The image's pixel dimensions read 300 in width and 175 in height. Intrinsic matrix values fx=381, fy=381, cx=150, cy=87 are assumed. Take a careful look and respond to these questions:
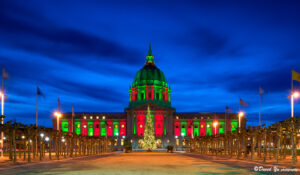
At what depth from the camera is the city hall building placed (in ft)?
584

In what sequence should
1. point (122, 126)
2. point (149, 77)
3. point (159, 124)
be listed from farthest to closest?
1. point (149, 77)
2. point (122, 126)
3. point (159, 124)

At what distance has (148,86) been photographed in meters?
191

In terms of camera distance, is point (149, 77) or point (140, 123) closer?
point (140, 123)

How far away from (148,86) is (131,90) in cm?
1174

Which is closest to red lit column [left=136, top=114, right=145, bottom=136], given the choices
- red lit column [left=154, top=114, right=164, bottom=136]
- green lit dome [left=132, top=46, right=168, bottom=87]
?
red lit column [left=154, top=114, right=164, bottom=136]

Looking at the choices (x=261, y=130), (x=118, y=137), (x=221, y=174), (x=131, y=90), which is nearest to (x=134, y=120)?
(x=118, y=137)

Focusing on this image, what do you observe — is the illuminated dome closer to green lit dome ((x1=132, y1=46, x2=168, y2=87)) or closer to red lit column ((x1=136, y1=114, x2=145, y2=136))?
green lit dome ((x1=132, y1=46, x2=168, y2=87))

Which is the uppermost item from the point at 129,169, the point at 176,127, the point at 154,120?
the point at 154,120

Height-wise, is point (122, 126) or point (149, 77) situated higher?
point (149, 77)

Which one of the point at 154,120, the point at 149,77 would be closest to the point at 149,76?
the point at 149,77

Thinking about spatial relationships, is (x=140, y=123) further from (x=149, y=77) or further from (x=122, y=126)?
(x=149, y=77)

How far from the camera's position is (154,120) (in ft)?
590

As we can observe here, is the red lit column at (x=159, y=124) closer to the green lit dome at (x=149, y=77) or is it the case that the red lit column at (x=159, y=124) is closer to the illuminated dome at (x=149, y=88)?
the illuminated dome at (x=149, y=88)

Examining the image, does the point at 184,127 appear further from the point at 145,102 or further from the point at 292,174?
the point at 292,174
